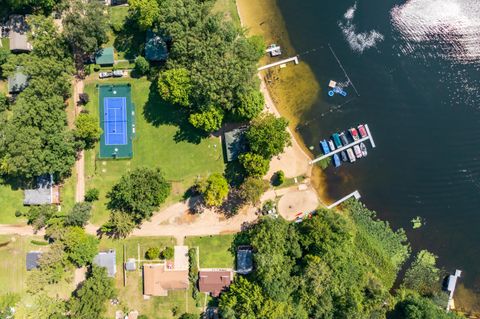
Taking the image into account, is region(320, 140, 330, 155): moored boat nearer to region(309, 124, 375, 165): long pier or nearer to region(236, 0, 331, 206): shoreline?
region(309, 124, 375, 165): long pier

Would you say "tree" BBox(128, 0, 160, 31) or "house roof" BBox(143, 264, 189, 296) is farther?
"house roof" BBox(143, 264, 189, 296)

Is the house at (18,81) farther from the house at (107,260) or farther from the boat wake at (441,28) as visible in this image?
the boat wake at (441,28)

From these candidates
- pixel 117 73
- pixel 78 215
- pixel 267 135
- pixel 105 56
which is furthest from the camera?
pixel 117 73

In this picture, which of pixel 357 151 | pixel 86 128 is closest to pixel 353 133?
pixel 357 151

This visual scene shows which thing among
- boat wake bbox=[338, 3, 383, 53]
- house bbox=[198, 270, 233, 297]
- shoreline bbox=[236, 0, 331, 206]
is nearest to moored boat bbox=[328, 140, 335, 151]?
shoreline bbox=[236, 0, 331, 206]

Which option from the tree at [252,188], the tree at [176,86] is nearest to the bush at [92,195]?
Answer: the tree at [176,86]

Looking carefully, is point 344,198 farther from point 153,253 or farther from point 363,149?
point 153,253
